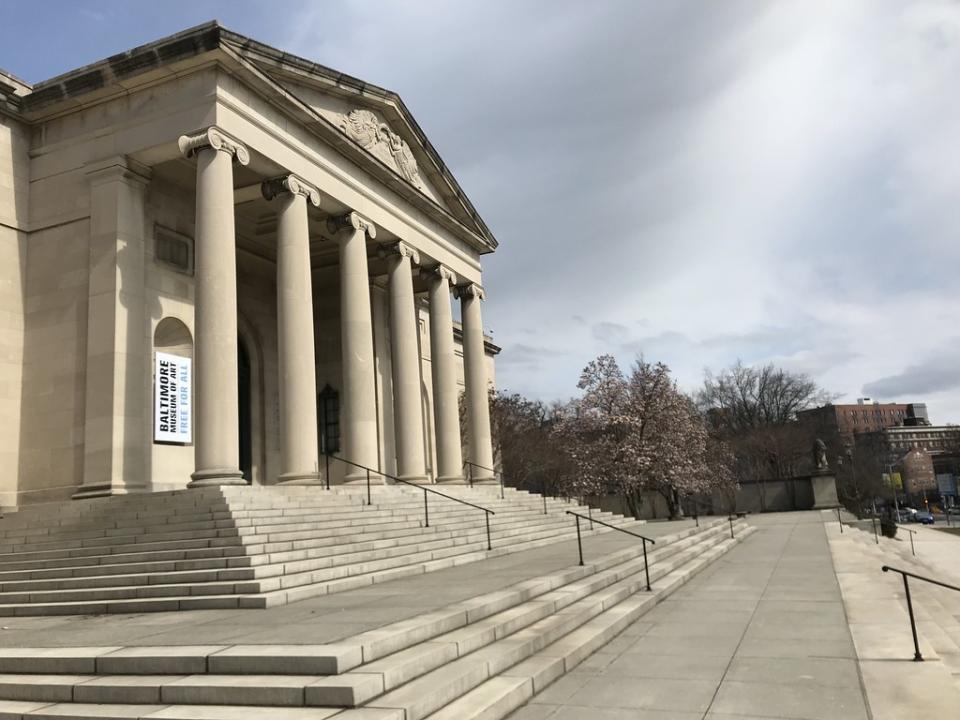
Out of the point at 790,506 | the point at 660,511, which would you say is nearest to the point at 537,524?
the point at 660,511

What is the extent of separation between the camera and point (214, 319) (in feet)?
54.7

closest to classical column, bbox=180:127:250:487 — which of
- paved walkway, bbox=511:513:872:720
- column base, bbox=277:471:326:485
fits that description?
column base, bbox=277:471:326:485

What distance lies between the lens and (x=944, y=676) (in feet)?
21.9

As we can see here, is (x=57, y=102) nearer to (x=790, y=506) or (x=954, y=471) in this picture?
(x=790, y=506)

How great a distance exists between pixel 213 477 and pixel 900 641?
13.1 m

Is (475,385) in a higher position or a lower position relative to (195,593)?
higher

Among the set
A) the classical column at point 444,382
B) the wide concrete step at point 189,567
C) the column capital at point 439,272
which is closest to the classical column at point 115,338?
the wide concrete step at point 189,567

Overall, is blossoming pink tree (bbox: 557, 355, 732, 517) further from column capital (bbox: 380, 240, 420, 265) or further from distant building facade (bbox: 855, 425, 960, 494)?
distant building facade (bbox: 855, 425, 960, 494)

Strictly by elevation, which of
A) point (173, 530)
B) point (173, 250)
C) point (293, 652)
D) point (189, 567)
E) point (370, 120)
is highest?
point (370, 120)

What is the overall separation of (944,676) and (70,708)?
25.5ft

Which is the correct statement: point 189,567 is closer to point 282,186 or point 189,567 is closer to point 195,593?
point 195,593

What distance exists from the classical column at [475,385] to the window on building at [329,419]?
546 centimetres

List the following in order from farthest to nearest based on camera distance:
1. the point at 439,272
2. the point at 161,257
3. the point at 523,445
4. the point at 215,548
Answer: the point at 523,445 < the point at 439,272 < the point at 161,257 < the point at 215,548

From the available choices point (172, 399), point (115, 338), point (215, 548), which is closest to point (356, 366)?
point (172, 399)
